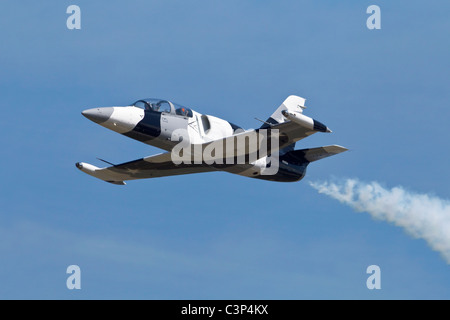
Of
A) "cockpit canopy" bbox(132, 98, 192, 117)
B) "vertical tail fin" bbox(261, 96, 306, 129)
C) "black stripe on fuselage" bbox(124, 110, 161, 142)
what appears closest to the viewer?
"black stripe on fuselage" bbox(124, 110, 161, 142)

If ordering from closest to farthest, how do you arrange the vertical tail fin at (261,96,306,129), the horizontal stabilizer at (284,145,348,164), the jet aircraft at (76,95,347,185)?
the jet aircraft at (76,95,347,185)
the horizontal stabilizer at (284,145,348,164)
the vertical tail fin at (261,96,306,129)

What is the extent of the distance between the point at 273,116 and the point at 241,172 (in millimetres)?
5660

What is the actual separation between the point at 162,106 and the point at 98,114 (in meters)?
3.48

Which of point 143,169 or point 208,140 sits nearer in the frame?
point 208,140

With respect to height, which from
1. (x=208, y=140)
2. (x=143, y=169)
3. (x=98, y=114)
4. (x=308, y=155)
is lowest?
(x=143, y=169)

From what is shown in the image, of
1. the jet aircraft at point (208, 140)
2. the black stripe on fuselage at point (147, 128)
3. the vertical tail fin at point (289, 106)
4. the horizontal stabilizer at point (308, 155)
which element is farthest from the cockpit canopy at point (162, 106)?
the vertical tail fin at point (289, 106)

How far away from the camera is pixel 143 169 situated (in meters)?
48.0

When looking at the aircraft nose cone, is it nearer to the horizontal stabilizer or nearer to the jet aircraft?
the jet aircraft

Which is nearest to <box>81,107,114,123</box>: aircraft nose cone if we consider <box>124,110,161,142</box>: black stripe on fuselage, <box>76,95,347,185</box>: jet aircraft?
<box>76,95,347,185</box>: jet aircraft

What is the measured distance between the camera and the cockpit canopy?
4331 centimetres

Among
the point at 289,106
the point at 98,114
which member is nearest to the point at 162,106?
the point at 98,114

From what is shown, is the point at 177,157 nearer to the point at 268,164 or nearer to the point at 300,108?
the point at 268,164

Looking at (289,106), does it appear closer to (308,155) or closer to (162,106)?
(308,155)

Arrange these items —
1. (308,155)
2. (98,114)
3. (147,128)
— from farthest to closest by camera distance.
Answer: (308,155), (147,128), (98,114)
